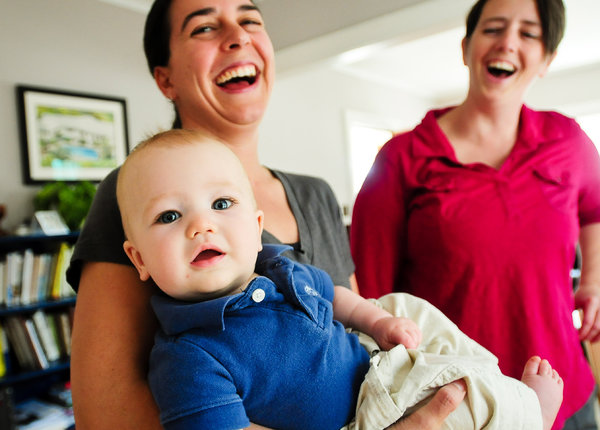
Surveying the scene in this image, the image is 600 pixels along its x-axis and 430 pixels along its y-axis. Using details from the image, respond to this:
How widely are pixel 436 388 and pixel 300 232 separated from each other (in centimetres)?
42

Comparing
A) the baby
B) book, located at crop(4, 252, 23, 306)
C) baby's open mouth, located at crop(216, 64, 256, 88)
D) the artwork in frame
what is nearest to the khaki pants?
the baby

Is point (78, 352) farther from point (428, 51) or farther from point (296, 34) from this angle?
point (428, 51)

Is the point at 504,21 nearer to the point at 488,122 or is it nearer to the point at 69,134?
the point at 488,122

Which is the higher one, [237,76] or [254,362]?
[237,76]

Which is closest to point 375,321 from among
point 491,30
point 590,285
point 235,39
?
point 235,39

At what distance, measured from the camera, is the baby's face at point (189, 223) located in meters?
0.73

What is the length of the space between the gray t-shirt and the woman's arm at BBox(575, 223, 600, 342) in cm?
74

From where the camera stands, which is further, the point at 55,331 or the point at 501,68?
the point at 55,331

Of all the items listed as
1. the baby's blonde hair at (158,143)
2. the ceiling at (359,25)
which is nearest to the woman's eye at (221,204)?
the baby's blonde hair at (158,143)

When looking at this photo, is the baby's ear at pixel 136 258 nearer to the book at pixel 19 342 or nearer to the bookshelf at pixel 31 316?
the bookshelf at pixel 31 316

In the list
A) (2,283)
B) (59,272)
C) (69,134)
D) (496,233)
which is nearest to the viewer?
(496,233)

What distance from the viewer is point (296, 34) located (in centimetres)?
404

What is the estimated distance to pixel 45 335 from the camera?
3.04 m

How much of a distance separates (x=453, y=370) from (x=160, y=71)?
2.82 ft
